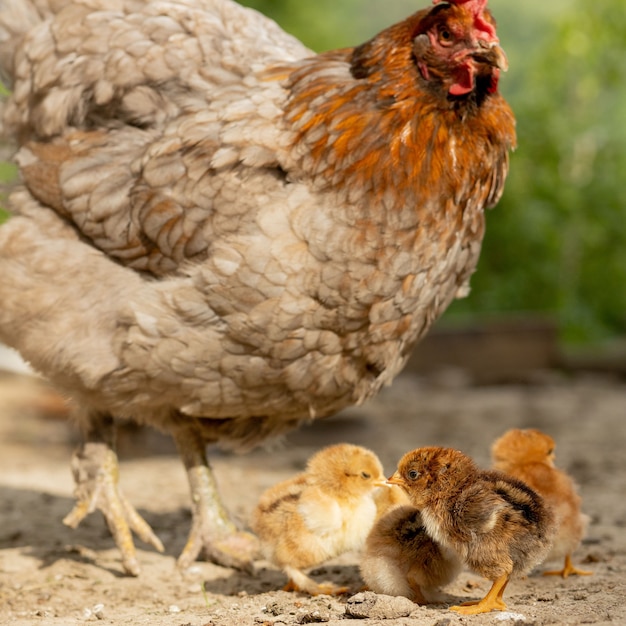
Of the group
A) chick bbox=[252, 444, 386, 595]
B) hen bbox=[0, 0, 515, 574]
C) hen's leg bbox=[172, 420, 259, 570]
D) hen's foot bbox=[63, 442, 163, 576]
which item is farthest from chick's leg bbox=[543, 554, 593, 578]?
hen's foot bbox=[63, 442, 163, 576]

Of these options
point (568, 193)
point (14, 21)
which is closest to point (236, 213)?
point (14, 21)

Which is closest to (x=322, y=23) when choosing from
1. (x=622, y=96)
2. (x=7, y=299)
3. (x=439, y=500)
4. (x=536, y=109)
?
(x=536, y=109)

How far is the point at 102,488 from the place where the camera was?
15.1 feet

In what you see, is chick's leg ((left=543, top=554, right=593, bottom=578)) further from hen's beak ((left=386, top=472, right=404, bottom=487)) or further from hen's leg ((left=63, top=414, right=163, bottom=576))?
hen's leg ((left=63, top=414, right=163, bottom=576))

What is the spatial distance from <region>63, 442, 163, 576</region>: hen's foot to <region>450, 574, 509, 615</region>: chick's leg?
6.03ft

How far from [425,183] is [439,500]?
1255 mm

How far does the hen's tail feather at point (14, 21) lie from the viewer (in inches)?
190

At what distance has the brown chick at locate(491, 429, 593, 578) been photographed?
12.2ft

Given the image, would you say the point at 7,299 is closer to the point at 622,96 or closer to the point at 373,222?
the point at 373,222

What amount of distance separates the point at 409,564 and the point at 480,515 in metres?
0.37

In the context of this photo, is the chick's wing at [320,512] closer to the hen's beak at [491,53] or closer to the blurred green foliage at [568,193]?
the hen's beak at [491,53]

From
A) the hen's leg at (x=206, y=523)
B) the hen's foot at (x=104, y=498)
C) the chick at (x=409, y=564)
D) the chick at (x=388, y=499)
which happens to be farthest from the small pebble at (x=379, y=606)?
the hen's foot at (x=104, y=498)

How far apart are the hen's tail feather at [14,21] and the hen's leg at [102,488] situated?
182 centimetres

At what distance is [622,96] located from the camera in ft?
36.6
